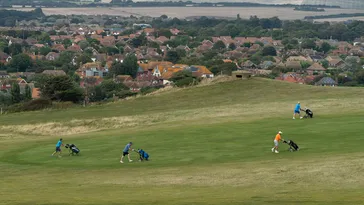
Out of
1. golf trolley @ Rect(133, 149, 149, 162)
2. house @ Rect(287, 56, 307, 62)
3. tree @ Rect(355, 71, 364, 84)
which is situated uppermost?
golf trolley @ Rect(133, 149, 149, 162)

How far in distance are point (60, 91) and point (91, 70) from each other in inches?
2908

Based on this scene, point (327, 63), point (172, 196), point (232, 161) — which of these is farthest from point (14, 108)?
point (327, 63)

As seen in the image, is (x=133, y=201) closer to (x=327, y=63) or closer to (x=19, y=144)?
(x=19, y=144)

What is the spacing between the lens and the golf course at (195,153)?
25.4 m

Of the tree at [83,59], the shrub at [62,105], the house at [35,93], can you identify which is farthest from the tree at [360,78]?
the shrub at [62,105]

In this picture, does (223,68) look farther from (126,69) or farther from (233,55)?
(233,55)

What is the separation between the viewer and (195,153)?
34500 mm

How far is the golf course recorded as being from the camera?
2542cm

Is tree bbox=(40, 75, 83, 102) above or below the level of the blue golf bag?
below

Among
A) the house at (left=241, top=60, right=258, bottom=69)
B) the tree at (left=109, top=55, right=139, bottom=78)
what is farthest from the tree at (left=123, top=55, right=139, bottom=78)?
the house at (left=241, top=60, right=258, bottom=69)

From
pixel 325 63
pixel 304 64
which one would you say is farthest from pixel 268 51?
pixel 304 64

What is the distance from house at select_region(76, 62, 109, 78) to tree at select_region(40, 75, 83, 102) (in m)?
66.6

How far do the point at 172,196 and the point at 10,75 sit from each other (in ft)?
400

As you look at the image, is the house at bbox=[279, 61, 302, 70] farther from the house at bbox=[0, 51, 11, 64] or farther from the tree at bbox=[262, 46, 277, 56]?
the house at bbox=[0, 51, 11, 64]
